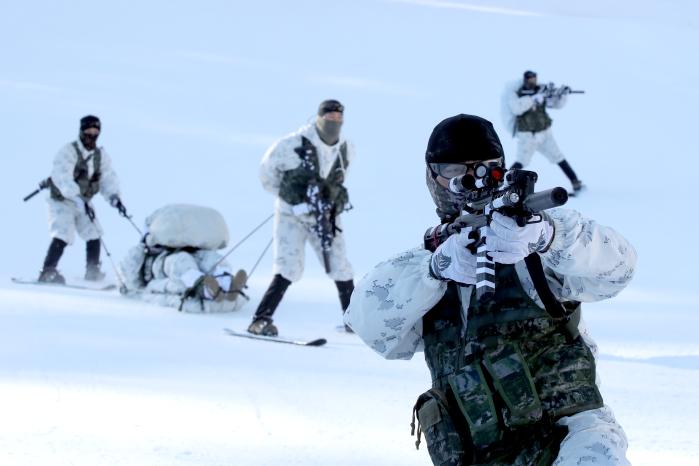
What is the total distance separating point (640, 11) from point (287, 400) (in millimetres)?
29218

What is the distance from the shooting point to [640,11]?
32.7m

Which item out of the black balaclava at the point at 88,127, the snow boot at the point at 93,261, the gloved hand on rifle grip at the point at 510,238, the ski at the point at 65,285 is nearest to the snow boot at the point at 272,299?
the ski at the point at 65,285

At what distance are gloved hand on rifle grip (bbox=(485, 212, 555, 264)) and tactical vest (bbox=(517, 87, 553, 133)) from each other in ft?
36.0

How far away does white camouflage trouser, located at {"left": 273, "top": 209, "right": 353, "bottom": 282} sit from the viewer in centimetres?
772

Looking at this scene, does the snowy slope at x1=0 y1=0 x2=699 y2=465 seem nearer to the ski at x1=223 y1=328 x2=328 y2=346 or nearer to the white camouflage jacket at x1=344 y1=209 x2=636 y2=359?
the ski at x1=223 y1=328 x2=328 y2=346

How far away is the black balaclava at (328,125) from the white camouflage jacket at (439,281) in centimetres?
476

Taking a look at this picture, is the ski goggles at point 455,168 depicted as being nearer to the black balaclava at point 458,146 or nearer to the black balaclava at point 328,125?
the black balaclava at point 458,146

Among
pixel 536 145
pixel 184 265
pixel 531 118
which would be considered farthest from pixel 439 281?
pixel 536 145

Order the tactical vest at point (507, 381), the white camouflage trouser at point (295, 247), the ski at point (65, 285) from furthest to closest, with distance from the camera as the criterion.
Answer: the ski at point (65, 285)
the white camouflage trouser at point (295, 247)
the tactical vest at point (507, 381)

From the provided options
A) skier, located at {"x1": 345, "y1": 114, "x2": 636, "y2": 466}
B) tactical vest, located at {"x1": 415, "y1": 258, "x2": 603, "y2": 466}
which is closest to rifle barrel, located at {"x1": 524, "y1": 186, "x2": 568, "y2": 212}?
skier, located at {"x1": 345, "y1": 114, "x2": 636, "y2": 466}

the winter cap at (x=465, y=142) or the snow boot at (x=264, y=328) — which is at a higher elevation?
the winter cap at (x=465, y=142)

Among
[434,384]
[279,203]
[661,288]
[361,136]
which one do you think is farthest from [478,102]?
[434,384]

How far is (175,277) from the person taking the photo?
897 cm

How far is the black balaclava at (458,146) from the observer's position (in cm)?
288
